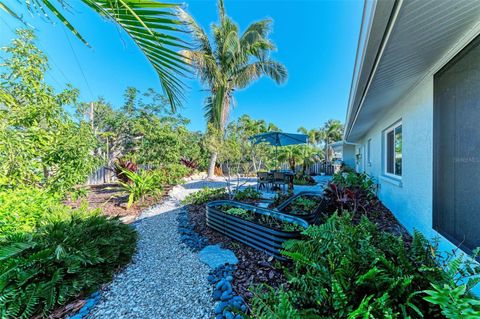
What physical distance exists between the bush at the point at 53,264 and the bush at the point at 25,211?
231mm

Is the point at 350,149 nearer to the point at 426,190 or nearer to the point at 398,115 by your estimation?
the point at 398,115

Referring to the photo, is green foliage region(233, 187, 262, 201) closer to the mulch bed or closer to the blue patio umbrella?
the mulch bed

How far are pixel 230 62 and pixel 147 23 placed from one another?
1067 cm

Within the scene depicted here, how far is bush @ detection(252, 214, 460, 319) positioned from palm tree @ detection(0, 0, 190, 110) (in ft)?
5.22

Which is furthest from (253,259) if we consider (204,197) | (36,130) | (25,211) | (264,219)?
(36,130)

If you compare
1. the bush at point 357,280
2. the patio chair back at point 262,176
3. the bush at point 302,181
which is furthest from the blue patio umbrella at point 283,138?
the bush at point 357,280

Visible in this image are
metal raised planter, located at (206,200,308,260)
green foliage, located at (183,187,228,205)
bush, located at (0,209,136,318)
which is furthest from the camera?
green foliage, located at (183,187,228,205)

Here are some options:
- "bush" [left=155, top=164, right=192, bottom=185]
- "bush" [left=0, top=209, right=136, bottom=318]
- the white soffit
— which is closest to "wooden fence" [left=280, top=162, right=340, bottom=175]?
"bush" [left=155, top=164, right=192, bottom=185]

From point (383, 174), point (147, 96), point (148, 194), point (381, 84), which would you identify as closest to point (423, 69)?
point (381, 84)

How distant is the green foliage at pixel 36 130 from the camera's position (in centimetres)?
276

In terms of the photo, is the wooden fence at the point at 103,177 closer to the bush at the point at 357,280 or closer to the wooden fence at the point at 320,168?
the bush at the point at 357,280

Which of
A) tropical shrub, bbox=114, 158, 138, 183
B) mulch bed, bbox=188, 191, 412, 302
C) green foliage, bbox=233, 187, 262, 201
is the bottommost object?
mulch bed, bbox=188, 191, 412, 302

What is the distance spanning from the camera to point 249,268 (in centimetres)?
250

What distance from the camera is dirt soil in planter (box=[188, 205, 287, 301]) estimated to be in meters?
2.20
